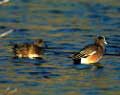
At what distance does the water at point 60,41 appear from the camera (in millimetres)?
11953

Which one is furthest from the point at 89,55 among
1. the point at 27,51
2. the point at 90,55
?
the point at 27,51

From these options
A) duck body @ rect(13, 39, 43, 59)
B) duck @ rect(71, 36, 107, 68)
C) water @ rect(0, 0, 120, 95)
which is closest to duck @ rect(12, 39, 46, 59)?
duck body @ rect(13, 39, 43, 59)

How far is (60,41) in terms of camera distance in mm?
16828

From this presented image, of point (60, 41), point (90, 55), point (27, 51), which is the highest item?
point (60, 41)

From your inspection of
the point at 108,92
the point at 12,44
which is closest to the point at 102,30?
the point at 12,44

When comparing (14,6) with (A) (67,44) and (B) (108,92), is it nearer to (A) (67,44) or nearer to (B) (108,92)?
(A) (67,44)

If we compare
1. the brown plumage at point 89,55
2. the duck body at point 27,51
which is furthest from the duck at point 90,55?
the duck body at point 27,51

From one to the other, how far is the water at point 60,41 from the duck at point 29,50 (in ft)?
0.50

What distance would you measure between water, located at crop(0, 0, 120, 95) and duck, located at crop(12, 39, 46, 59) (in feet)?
0.50

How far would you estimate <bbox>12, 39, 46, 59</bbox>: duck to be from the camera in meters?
15.0

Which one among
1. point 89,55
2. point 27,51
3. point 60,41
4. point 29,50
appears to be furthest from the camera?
point 60,41

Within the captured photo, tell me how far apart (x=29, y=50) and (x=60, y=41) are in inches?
72.7

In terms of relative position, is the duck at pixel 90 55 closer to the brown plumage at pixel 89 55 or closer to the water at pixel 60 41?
the brown plumage at pixel 89 55

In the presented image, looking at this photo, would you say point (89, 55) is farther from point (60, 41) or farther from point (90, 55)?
point (60, 41)
